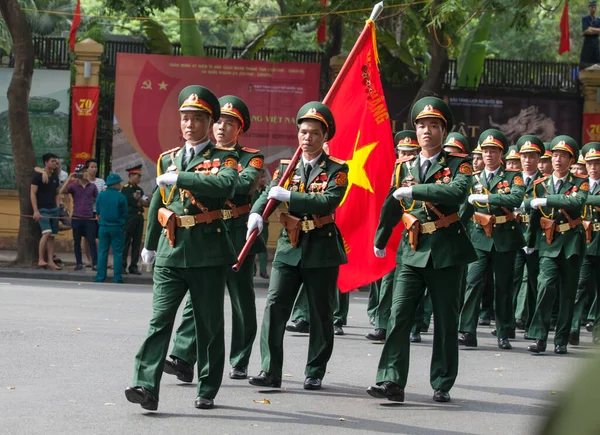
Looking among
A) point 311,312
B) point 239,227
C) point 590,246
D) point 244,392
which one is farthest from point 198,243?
point 590,246

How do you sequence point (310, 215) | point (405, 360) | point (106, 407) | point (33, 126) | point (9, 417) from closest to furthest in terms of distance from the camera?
point (9, 417) → point (106, 407) → point (405, 360) → point (310, 215) → point (33, 126)

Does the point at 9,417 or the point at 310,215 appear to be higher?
the point at 310,215

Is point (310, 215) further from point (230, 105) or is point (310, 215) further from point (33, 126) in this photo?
point (33, 126)

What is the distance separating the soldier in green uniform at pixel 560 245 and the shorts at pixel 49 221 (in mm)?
10432

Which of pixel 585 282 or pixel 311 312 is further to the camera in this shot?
pixel 585 282

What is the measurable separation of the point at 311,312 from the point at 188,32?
15927 mm

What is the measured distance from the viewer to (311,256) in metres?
7.42

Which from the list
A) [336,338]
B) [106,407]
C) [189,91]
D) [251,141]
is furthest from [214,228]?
[251,141]

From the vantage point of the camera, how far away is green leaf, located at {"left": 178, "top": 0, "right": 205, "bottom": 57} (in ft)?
73.2

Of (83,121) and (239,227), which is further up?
(83,121)

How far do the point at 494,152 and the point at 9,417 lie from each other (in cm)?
635

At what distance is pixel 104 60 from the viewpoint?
2303cm

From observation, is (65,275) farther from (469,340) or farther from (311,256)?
(311,256)

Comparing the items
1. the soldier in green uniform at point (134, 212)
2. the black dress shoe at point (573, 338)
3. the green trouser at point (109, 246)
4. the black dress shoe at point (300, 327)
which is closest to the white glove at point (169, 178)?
the black dress shoe at point (300, 327)
